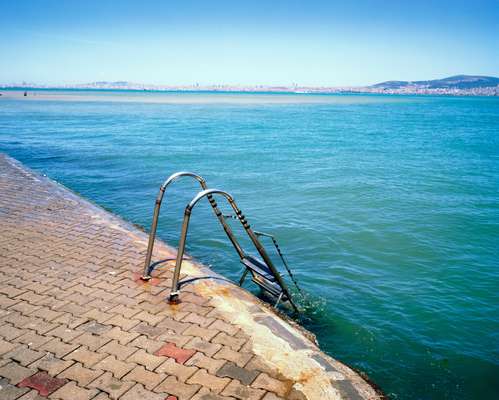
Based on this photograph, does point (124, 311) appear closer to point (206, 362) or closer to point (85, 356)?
point (85, 356)

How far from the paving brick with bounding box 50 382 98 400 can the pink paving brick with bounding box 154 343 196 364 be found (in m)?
0.74

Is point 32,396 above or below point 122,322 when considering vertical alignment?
below

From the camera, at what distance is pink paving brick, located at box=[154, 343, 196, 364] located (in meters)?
3.97

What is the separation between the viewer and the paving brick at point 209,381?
3580 millimetres

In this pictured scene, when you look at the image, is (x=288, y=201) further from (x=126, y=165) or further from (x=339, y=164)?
(x=126, y=165)

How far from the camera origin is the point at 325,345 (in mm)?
5793

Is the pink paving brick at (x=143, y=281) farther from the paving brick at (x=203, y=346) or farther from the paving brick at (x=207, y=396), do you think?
the paving brick at (x=207, y=396)

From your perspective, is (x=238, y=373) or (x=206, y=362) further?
(x=206, y=362)

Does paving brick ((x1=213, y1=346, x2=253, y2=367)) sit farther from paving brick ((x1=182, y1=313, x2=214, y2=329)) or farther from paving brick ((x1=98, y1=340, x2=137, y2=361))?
paving brick ((x1=98, y1=340, x2=137, y2=361))

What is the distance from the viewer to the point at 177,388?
356 cm

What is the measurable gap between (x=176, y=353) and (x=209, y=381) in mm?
566

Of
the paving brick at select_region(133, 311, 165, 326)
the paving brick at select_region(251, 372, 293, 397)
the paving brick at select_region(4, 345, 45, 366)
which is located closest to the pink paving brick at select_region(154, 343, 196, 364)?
the paving brick at select_region(133, 311, 165, 326)

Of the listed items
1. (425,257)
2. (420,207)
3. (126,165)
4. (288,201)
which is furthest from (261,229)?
(126,165)

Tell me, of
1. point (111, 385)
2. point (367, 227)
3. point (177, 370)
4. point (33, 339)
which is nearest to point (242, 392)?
point (177, 370)
